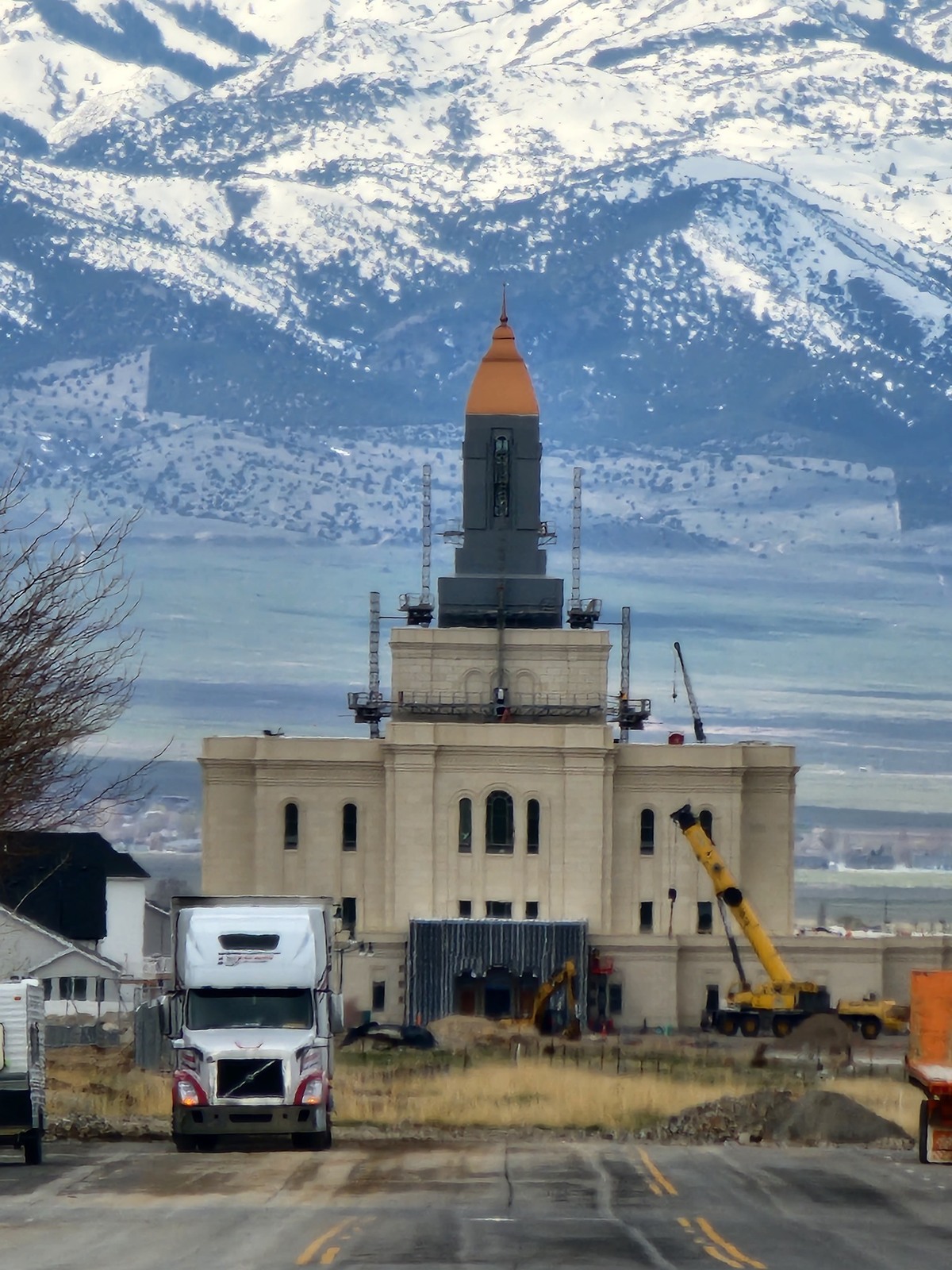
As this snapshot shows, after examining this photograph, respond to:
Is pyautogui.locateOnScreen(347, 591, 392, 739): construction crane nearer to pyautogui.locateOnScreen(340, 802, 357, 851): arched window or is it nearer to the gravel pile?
pyautogui.locateOnScreen(340, 802, 357, 851): arched window

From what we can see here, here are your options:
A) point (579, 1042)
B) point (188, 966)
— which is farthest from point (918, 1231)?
point (579, 1042)

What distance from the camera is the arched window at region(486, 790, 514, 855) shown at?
107 metres

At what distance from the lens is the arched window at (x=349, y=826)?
109062 millimetres

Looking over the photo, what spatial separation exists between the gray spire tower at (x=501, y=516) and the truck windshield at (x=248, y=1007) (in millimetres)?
69541

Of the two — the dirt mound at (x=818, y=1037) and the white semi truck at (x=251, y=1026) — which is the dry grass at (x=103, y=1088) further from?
the dirt mound at (x=818, y=1037)

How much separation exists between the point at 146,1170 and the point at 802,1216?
1069 cm

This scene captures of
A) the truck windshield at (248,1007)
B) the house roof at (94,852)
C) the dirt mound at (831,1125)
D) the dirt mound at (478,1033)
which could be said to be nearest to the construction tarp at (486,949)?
the dirt mound at (478,1033)

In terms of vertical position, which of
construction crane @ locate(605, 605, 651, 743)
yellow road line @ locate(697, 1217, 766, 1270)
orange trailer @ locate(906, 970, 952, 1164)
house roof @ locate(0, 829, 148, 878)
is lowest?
yellow road line @ locate(697, 1217, 766, 1270)

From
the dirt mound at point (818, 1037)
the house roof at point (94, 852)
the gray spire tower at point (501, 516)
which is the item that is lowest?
the dirt mound at point (818, 1037)

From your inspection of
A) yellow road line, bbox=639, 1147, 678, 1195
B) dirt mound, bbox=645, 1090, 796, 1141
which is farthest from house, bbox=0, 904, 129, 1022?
yellow road line, bbox=639, 1147, 678, 1195

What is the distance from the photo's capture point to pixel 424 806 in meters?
107

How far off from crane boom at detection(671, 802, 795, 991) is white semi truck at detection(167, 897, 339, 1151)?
54823 millimetres

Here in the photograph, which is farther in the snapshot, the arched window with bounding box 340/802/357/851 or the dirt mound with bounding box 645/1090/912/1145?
the arched window with bounding box 340/802/357/851

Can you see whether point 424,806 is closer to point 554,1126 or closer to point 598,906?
point 598,906
